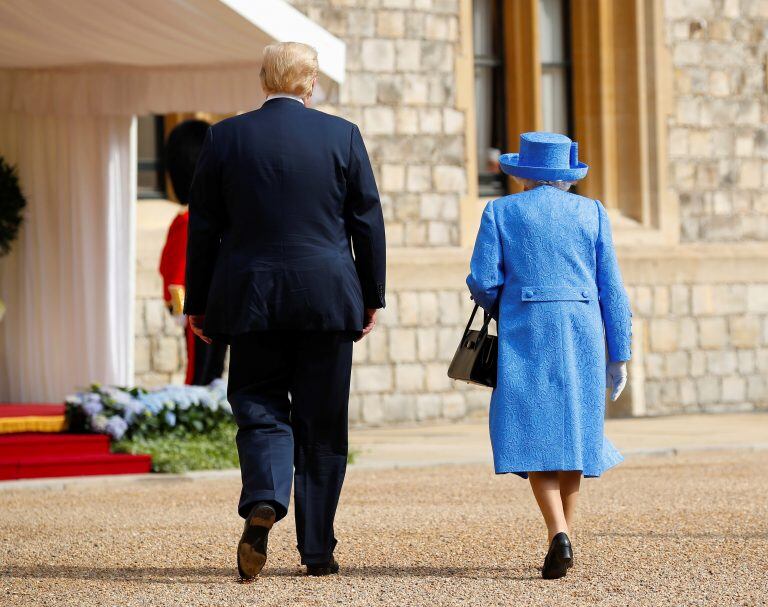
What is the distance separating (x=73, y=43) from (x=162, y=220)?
378cm

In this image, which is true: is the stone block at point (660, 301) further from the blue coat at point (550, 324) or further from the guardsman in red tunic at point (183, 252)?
the blue coat at point (550, 324)

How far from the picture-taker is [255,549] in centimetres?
463

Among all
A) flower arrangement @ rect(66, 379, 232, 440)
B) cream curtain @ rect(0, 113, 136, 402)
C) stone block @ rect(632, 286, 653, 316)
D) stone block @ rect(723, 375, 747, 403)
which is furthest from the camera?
stone block @ rect(723, 375, 747, 403)

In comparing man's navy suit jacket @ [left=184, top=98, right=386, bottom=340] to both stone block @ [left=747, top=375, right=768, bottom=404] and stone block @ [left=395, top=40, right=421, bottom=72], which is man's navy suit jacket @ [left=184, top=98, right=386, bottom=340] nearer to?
stone block @ [left=395, top=40, right=421, bottom=72]

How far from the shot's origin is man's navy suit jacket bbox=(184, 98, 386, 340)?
15.6 ft

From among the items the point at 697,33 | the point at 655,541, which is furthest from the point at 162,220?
the point at 655,541

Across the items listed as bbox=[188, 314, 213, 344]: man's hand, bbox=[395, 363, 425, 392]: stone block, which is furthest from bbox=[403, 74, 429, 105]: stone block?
bbox=[188, 314, 213, 344]: man's hand

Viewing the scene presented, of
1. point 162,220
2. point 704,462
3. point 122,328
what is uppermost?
point 162,220

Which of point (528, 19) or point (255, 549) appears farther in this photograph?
point (528, 19)

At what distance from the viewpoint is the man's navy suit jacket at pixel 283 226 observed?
474cm

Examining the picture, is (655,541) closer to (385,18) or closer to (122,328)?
(122,328)

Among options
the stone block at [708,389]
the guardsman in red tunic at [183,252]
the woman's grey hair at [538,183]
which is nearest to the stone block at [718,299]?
the stone block at [708,389]

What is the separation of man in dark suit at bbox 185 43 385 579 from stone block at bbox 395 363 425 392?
Answer: 787 centimetres

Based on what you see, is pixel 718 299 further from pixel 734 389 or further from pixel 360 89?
pixel 360 89
